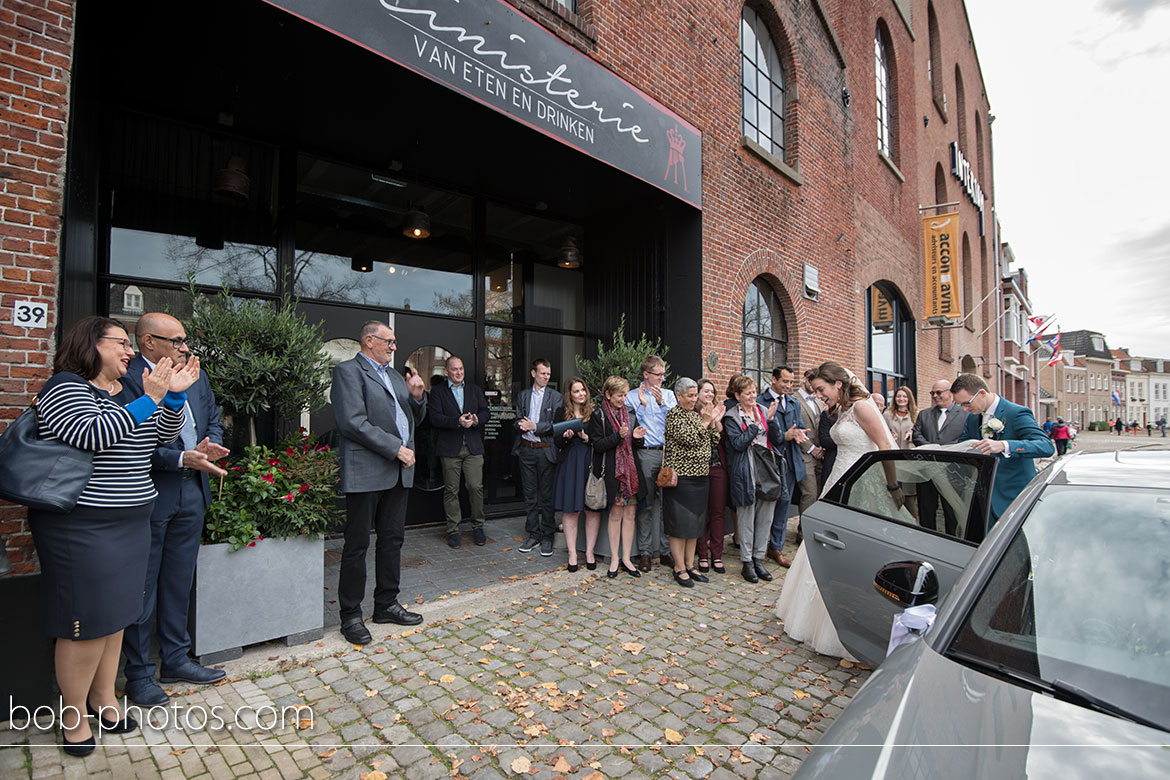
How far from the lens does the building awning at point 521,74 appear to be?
396 cm

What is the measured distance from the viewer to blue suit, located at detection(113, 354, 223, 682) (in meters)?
2.95

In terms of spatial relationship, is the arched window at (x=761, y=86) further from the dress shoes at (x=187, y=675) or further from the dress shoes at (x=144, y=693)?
the dress shoes at (x=144, y=693)

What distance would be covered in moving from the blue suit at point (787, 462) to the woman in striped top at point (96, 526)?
5187mm

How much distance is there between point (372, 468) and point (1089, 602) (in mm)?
3652

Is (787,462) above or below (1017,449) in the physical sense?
below

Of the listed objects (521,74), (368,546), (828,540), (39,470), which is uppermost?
(521,74)

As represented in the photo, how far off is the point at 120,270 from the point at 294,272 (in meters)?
1.42

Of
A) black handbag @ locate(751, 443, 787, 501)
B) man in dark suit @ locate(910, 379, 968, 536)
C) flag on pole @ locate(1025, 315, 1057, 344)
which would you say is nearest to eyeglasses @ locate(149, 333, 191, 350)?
black handbag @ locate(751, 443, 787, 501)

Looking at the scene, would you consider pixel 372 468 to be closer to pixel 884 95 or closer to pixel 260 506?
pixel 260 506

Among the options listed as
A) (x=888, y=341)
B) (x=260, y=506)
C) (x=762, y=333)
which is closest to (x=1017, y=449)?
(x=260, y=506)

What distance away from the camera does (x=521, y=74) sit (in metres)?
4.97

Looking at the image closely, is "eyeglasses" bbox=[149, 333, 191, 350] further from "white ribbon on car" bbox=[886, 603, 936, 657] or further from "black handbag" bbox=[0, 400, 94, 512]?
"white ribbon on car" bbox=[886, 603, 936, 657]

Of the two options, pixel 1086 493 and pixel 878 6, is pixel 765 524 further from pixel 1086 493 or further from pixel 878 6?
pixel 878 6

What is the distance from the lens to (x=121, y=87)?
4.73 metres
